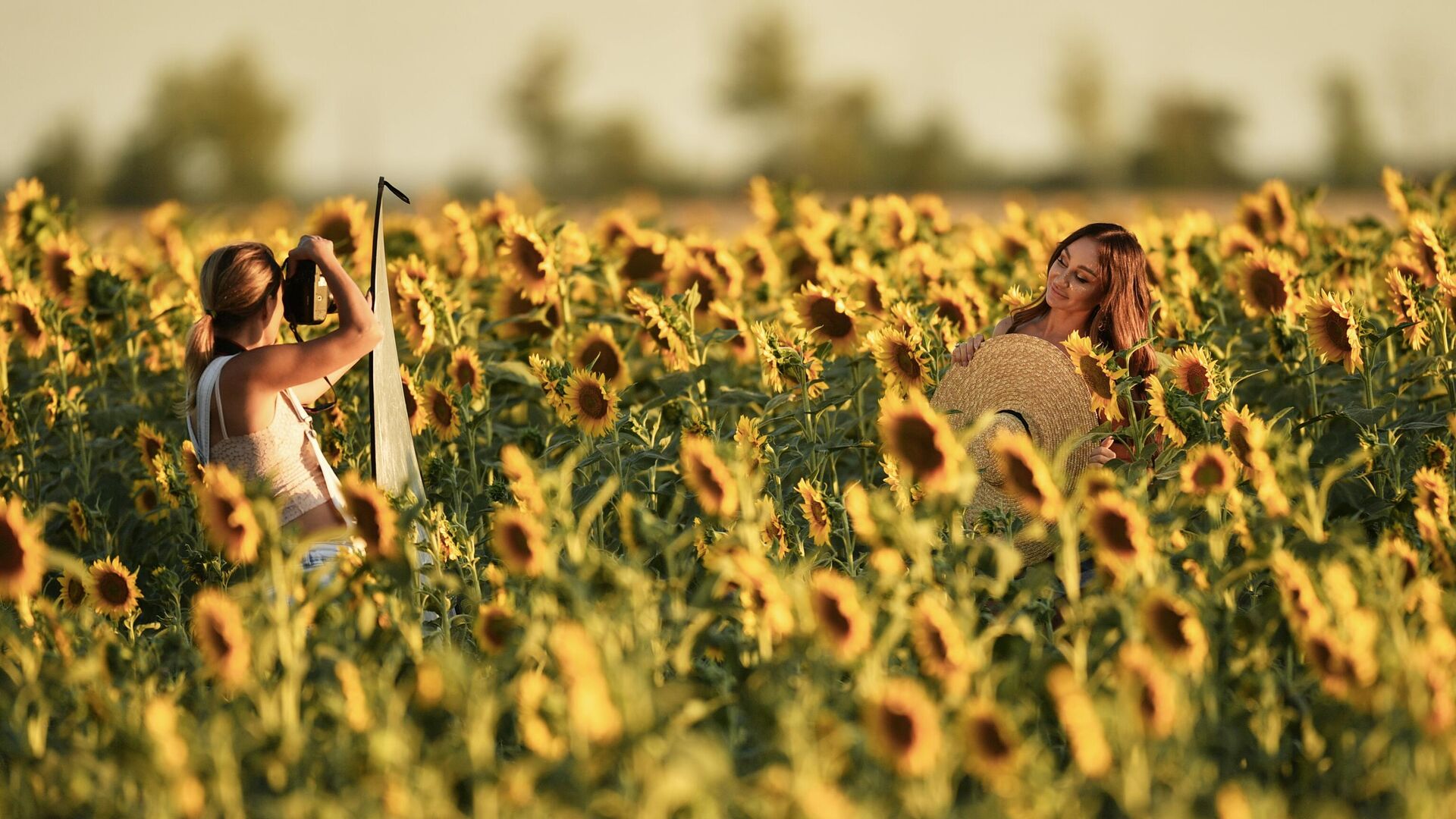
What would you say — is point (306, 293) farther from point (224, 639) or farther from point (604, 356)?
point (224, 639)

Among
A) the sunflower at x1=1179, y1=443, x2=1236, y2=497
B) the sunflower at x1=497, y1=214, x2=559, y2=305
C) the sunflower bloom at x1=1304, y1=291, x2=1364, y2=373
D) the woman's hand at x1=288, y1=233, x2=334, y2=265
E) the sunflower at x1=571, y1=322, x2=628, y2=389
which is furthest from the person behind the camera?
the sunflower at x1=497, y1=214, x2=559, y2=305

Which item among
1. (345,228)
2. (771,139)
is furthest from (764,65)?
(345,228)

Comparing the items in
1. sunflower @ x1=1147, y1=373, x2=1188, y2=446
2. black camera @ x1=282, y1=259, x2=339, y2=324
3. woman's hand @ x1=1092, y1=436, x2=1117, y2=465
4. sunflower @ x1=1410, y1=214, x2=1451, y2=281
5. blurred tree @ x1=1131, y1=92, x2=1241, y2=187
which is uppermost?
black camera @ x1=282, y1=259, x2=339, y2=324

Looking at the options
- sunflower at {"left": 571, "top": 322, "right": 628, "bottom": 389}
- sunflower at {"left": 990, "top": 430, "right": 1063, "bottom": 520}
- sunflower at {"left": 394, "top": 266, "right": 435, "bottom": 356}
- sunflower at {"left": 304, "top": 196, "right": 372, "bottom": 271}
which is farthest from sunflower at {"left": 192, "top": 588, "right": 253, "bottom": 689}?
sunflower at {"left": 304, "top": 196, "right": 372, "bottom": 271}

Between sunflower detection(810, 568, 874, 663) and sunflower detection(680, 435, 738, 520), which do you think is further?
sunflower detection(680, 435, 738, 520)

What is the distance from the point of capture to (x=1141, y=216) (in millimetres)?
7496

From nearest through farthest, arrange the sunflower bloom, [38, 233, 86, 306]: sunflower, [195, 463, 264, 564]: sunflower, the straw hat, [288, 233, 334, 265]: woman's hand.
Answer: [195, 463, 264, 564]: sunflower, the straw hat, [288, 233, 334, 265]: woman's hand, the sunflower bloom, [38, 233, 86, 306]: sunflower

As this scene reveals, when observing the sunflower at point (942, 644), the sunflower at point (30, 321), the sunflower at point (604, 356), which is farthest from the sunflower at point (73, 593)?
the sunflower at point (942, 644)

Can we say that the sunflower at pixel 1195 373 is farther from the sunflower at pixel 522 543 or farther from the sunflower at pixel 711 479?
the sunflower at pixel 522 543

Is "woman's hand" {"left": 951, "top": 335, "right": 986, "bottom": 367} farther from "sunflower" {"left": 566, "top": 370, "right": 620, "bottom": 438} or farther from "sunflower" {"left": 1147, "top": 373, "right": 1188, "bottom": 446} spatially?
"sunflower" {"left": 566, "top": 370, "right": 620, "bottom": 438}

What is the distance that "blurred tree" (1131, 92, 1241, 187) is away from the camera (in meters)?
46.9

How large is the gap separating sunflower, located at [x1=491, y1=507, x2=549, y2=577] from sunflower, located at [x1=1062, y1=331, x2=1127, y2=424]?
4.69 feet

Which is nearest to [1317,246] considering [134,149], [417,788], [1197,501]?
[1197,501]

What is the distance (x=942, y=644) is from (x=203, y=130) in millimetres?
43143
